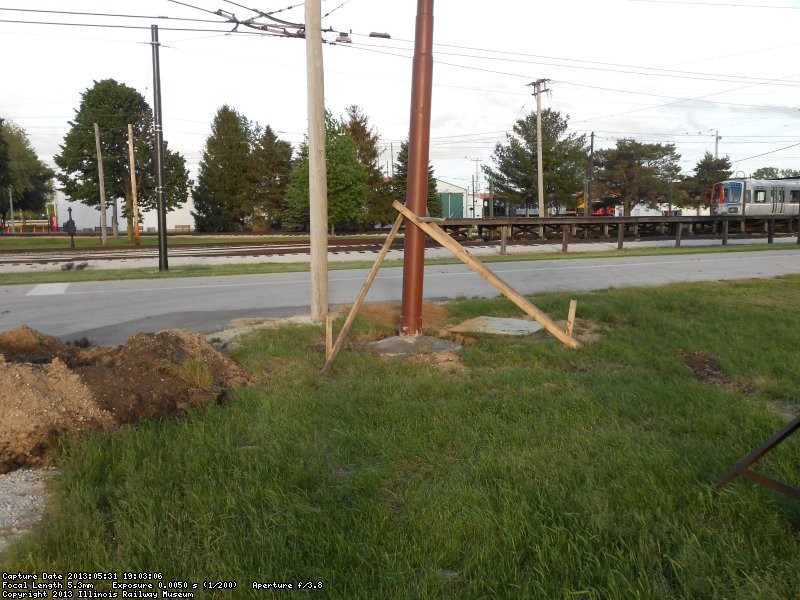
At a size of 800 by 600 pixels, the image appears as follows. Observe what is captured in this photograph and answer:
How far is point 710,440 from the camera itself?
419cm

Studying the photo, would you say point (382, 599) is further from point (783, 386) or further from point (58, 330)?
point (58, 330)

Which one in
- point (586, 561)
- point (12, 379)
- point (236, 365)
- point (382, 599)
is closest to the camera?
point (382, 599)

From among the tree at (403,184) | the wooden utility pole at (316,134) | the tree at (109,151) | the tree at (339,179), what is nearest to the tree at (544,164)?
the tree at (403,184)

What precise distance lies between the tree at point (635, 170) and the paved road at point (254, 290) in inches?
2078

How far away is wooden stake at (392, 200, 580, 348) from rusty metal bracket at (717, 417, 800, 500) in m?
3.75

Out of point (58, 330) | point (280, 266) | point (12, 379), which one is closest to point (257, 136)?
point (280, 266)

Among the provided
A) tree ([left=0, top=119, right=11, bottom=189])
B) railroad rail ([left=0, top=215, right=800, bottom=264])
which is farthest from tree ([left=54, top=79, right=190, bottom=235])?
railroad rail ([left=0, top=215, right=800, bottom=264])

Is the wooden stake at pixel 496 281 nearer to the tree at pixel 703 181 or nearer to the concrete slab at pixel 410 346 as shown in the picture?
the concrete slab at pixel 410 346

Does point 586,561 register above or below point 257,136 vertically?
below

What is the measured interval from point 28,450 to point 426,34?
5865mm

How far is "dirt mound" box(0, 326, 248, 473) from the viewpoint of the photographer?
4.27 m

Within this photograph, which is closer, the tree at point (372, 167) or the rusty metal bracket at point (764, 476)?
the rusty metal bracket at point (764, 476)

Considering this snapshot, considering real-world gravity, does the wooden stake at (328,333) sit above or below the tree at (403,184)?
below

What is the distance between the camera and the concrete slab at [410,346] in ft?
23.7
